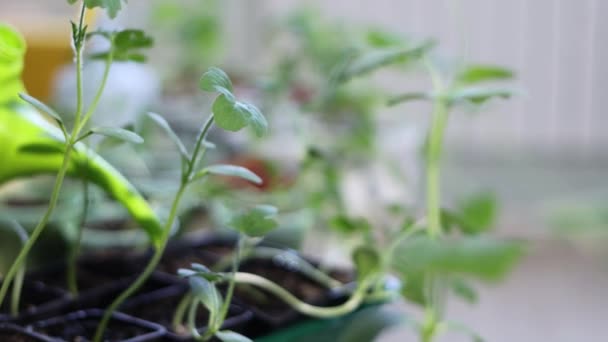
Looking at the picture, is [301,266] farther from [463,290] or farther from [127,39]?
[127,39]

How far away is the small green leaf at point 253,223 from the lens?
390mm

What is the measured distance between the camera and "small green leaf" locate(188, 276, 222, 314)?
360 mm

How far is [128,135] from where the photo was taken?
1.16 feet

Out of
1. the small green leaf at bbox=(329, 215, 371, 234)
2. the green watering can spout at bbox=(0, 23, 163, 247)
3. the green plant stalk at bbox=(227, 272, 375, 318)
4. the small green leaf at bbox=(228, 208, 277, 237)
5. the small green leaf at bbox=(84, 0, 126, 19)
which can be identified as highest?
the small green leaf at bbox=(84, 0, 126, 19)

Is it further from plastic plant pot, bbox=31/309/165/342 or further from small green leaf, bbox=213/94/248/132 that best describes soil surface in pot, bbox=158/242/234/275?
small green leaf, bbox=213/94/248/132

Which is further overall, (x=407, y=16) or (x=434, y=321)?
(x=407, y=16)

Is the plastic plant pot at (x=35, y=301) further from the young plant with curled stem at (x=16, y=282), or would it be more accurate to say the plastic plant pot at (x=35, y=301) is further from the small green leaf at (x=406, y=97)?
the small green leaf at (x=406, y=97)

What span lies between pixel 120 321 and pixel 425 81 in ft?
5.21

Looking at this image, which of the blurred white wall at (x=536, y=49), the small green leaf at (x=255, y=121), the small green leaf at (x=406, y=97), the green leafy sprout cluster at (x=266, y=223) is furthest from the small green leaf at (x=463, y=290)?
the blurred white wall at (x=536, y=49)

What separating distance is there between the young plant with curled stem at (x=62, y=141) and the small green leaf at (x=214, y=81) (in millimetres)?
42

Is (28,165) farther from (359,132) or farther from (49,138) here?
(359,132)

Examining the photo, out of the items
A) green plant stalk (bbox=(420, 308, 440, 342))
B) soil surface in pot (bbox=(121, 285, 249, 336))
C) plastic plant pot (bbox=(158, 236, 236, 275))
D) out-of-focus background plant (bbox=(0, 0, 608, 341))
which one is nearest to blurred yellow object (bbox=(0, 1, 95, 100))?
out-of-focus background plant (bbox=(0, 0, 608, 341))

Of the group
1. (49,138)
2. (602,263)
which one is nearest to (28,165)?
(49,138)

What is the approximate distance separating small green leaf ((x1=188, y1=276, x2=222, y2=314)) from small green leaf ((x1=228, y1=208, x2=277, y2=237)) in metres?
0.03
